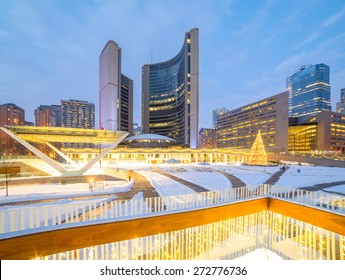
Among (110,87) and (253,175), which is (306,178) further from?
(110,87)

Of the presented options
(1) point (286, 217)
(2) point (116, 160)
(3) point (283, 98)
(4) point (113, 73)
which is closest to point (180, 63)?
(4) point (113, 73)

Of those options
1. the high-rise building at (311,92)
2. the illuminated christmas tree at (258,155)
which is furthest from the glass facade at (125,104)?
the high-rise building at (311,92)

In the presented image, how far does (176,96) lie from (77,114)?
118 m

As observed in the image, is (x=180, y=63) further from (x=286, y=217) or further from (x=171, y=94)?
(x=286, y=217)

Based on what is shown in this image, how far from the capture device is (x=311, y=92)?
148625mm

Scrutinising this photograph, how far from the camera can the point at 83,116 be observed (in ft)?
551

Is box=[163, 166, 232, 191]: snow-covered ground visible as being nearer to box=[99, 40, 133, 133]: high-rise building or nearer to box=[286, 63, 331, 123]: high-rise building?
box=[99, 40, 133, 133]: high-rise building

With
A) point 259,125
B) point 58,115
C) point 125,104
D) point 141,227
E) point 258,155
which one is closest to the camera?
point 141,227

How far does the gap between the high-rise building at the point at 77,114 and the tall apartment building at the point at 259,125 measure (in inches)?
5064

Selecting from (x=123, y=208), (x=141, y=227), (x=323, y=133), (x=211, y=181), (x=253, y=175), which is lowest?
(x=253, y=175)

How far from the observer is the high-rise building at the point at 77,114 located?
16025cm

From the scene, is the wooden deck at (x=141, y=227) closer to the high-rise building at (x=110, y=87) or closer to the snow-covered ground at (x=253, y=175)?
the snow-covered ground at (x=253, y=175)

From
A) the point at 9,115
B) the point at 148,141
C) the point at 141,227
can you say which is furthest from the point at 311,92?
the point at 9,115

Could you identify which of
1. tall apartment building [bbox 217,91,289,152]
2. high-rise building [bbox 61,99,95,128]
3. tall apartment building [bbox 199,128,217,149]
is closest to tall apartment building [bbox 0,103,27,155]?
high-rise building [bbox 61,99,95,128]
